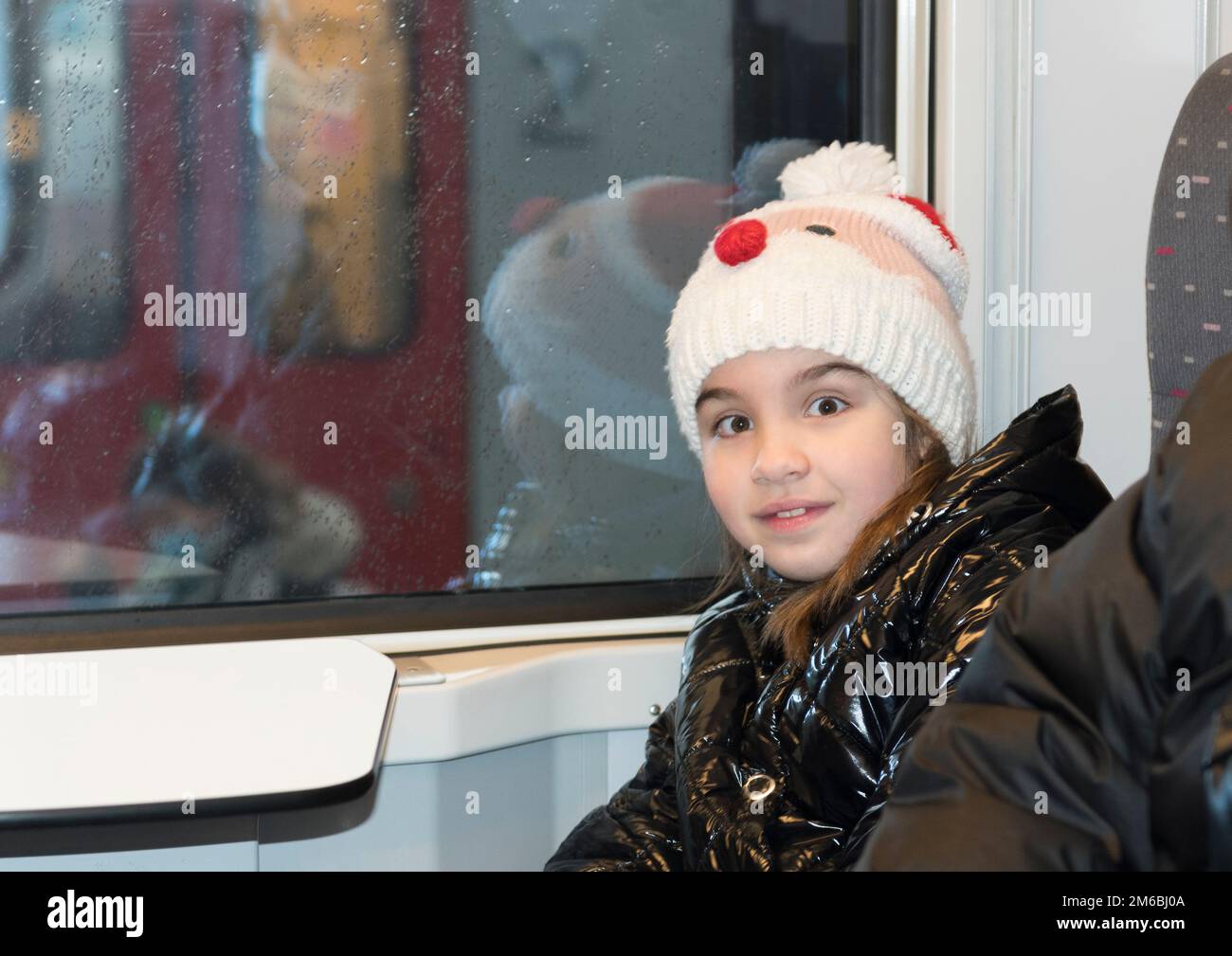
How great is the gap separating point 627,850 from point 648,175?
2.73 feet

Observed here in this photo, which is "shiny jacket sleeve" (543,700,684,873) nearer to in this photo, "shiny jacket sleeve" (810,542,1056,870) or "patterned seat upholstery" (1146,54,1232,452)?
"shiny jacket sleeve" (810,542,1056,870)

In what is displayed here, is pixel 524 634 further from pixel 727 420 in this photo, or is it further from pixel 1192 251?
pixel 1192 251

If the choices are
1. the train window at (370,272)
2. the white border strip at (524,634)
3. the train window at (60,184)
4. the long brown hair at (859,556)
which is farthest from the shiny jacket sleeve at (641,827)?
the train window at (60,184)

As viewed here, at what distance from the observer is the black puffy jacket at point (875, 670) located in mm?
988

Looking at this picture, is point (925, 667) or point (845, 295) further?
point (845, 295)

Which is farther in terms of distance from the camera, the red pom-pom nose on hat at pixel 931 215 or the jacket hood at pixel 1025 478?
the red pom-pom nose on hat at pixel 931 215

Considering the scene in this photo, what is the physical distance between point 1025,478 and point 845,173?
0.43 meters

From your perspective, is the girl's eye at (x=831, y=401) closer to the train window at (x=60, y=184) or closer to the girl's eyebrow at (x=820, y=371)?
the girl's eyebrow at (x=820, y=371)

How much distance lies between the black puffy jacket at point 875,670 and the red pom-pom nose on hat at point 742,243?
29cm

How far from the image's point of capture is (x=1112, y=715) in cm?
60

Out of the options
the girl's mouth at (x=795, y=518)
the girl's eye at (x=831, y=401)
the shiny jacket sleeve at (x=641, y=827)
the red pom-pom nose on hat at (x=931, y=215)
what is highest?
the red pom-pom nose on hat at (x=931, y=215)

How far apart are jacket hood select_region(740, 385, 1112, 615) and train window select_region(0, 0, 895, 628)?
0.62 meters

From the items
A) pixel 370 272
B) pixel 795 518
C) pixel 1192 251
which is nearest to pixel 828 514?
pixel 795 518

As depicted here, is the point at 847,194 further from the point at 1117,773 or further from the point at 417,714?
the point at 1117,773
